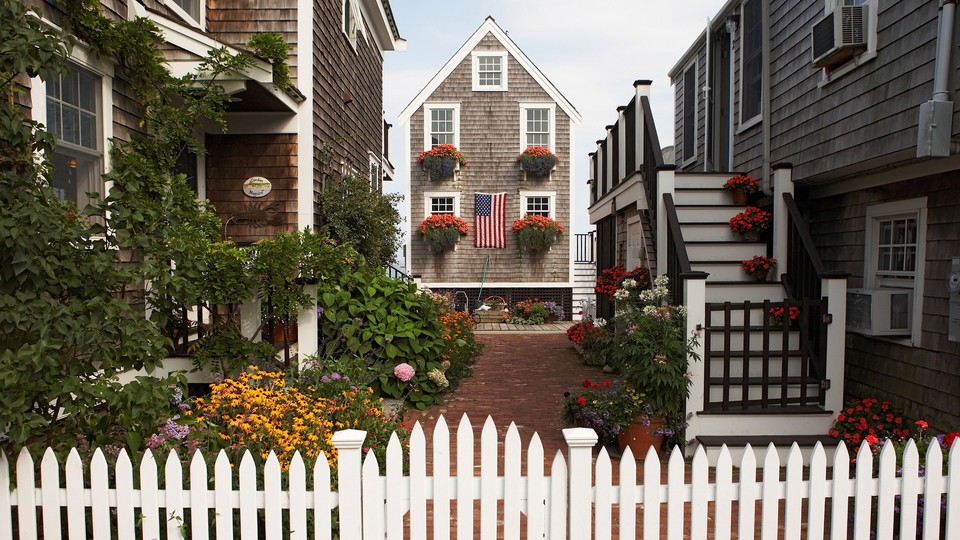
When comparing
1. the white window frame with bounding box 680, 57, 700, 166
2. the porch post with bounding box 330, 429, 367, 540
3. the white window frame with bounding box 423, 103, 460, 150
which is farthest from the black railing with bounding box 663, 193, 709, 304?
the white window frame with bounding box 423, 103, 460, 150

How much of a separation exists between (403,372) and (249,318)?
5.33 ft

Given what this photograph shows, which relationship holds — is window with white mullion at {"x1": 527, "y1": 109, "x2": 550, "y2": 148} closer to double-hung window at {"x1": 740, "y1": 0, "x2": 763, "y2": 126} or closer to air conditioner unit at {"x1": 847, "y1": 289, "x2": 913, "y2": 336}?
double-hung window at {"x1": 740, "y1": 0, "x2": 763, "y2": 126}

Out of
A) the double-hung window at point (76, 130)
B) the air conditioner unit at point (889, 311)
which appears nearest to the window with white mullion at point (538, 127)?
the air conditioner unit at point (889, 311)

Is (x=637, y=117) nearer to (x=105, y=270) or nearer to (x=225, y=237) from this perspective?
(x=225, y=237)

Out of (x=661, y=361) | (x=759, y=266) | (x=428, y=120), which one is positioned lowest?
(x=661, y=361)

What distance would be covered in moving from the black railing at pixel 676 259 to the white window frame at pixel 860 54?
6.48 feet

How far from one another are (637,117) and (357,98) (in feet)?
21.2

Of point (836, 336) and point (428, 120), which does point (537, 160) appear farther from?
point (836, 336)

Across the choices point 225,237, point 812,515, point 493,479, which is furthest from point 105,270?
point 225,237

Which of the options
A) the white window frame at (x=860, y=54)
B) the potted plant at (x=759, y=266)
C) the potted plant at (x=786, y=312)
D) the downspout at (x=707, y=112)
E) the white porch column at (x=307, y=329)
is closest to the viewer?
the potted plant at (x=786, y=312)

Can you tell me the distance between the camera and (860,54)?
5875 millimetres

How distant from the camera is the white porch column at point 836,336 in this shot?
5492 millimetres

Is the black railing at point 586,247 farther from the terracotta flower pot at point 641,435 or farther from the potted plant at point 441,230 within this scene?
the terracotta flower pot at point 641,435

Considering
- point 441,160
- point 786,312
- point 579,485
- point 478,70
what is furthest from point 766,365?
point 478,70
